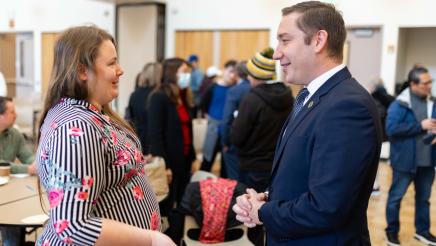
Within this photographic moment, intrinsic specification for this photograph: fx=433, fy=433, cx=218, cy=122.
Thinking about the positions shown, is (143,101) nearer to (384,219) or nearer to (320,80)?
(384,219)

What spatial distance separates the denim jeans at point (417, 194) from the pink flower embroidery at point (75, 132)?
10.3 feet

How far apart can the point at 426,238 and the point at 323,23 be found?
3.07 metres

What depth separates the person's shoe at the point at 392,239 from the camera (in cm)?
357

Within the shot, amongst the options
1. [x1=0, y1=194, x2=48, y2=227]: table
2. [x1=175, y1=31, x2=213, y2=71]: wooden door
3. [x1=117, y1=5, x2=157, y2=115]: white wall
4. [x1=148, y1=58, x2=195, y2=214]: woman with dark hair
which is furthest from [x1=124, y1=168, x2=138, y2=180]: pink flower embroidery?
[x1=117, y1=5, x2=157, y2=115]: white wall

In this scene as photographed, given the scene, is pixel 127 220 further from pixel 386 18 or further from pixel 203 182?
pixel 386 18

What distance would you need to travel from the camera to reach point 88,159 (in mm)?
1051

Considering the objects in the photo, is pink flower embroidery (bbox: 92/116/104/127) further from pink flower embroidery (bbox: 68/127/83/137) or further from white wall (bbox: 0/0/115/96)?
white wall (bbox: 0/0/115/96)

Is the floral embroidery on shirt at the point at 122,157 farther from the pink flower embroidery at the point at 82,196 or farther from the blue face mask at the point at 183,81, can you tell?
the blue face mask at the point at 183,81

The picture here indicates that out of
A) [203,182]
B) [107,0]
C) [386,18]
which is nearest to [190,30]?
[107,0]

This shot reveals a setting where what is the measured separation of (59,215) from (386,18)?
7.15 metres

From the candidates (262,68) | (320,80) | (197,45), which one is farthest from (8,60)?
(320,80)

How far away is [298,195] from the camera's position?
4.17ft

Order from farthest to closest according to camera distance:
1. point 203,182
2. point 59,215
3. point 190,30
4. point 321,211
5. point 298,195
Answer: point 190,30
point 203,182
point 298,195
point 321,211
point 59,215

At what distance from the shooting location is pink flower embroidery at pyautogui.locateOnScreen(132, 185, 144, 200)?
125cm
